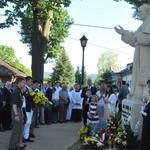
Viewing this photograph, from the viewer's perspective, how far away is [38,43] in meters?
25.6

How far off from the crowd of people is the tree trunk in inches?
114

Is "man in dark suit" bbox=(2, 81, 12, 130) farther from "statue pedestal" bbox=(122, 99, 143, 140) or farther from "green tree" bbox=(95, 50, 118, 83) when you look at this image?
"green tree" bbox=(95, 50, 118, 83)

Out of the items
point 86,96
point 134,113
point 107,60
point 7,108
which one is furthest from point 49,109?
point 107,60


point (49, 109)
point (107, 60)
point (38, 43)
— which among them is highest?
point (107, 60)

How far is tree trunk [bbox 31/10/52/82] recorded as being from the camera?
2525cm

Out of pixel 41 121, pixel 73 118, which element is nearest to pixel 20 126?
pixel 41 121

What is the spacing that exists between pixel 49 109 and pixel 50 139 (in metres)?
5.78

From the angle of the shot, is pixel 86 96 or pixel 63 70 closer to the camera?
pixel 86 96

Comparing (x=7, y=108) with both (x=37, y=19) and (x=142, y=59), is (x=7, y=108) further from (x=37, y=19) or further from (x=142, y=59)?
(x=37, y=19)

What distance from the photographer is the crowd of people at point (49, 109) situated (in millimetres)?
11906

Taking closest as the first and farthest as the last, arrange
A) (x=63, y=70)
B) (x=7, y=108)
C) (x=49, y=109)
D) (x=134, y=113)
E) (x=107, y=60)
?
(x=134, y=113), (x=7, y=108), (x=49, y=109), (x=63, y=70), (x=107, y=60)

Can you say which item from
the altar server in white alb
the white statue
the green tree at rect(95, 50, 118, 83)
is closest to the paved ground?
the white statue

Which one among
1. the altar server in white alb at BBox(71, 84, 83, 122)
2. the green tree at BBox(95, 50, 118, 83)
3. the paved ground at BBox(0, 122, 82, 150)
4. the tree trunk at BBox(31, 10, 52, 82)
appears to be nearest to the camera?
the paved ground at BBox(0, 122, 82, 150)

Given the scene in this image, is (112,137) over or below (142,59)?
below
